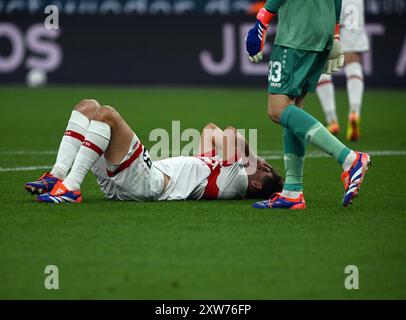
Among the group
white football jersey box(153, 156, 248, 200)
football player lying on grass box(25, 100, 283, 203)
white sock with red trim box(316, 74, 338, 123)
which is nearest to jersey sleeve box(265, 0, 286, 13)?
football player lying on grass box(25, 100, 283, 203)

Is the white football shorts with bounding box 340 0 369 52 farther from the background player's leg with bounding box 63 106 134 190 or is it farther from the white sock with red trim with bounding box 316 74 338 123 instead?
the background player's leg with bounding box 63 106 134 190

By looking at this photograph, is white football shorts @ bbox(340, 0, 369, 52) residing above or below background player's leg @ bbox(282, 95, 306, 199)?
above

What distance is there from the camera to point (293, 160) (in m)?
7.14

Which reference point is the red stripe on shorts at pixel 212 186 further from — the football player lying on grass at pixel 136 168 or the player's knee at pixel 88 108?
the player's knee at pixel 88 108

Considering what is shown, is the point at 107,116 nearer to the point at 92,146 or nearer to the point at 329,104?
the point at 92,146

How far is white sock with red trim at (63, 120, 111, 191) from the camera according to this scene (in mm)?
6836

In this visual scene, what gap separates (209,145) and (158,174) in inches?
19.5

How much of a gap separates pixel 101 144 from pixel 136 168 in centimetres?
33

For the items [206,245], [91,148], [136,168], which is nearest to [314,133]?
[136,168]

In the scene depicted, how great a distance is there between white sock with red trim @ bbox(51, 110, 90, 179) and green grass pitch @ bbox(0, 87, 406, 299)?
11.5 inches

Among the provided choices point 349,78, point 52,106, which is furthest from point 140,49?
point 349,78

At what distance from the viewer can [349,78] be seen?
525 inches
